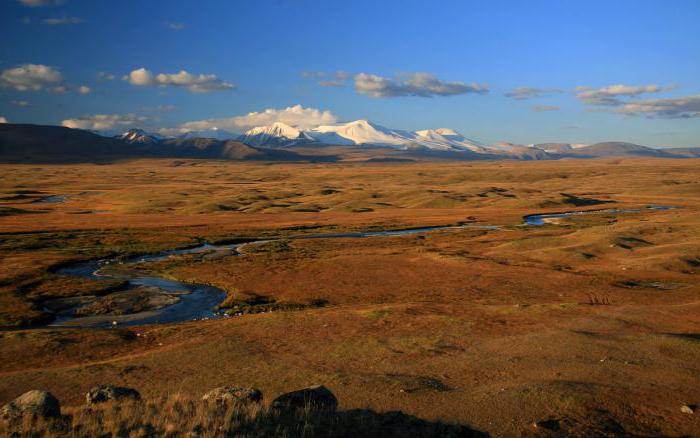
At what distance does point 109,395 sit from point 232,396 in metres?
4.17

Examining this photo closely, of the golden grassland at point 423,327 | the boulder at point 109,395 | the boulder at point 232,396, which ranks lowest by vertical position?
the golden grassland at point 423,327

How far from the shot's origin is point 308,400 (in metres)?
15.6

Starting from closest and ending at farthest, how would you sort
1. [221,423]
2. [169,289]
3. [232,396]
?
[221,423] < [232,396] < [169,289]

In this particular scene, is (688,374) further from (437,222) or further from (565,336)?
(437,222)

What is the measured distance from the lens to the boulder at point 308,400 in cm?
1538

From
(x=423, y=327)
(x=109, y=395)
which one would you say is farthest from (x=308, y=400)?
(x=423, y=327)

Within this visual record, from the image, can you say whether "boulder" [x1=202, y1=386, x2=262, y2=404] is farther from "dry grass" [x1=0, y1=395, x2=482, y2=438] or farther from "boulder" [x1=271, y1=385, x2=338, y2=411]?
"boulder" [x1=271, y1=385, x2=338, y2=411]

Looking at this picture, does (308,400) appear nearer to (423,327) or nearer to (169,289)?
(423,327)

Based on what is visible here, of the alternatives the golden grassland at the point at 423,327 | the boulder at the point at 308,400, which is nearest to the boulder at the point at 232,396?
the boulder at the point at 308,400

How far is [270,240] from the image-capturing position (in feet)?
240

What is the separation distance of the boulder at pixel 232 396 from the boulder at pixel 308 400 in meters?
0.67

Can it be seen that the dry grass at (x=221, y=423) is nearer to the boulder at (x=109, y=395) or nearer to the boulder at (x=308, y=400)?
the boulder at (x=308, y=400)

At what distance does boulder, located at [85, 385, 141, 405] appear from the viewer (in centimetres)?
1688

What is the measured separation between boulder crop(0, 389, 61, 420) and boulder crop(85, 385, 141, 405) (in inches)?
84.6
